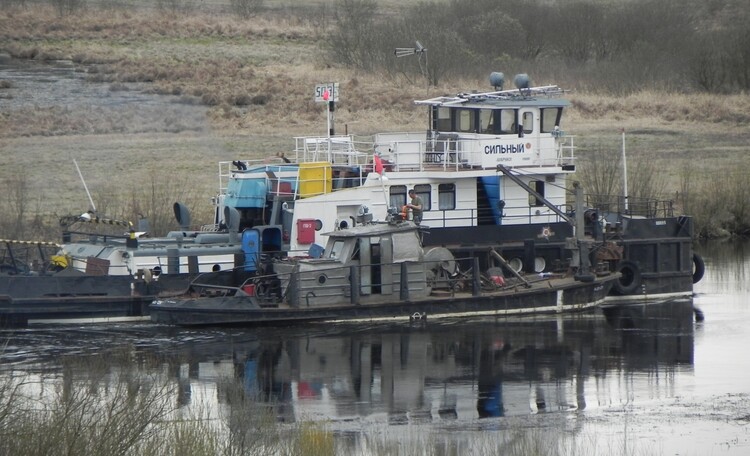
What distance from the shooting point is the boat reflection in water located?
23.6 m

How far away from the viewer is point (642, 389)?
24.8 meters

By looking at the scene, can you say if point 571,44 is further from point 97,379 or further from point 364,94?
point 97,379

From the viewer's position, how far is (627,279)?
3384 centimetres

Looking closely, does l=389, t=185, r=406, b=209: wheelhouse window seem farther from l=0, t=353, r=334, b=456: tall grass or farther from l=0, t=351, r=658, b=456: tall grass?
l=0, t=353, r=334, b=456: tall grass

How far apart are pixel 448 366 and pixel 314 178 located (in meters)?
6.66

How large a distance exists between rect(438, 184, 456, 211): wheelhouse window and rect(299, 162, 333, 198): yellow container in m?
2.63

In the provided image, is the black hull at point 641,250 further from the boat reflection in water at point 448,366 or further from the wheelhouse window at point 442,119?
the wheelhouse window at point 442,119

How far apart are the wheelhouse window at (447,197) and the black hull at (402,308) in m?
2.61

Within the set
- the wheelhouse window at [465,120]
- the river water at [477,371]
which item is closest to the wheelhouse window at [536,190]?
the wheelhouse window at [465,120]

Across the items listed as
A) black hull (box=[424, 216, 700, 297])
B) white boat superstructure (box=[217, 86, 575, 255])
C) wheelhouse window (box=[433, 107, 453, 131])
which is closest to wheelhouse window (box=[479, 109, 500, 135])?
white boat superstructure (box=[217, 86, 575, 255])

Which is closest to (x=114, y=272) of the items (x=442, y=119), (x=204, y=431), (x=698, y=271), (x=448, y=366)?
(x=448, y=366)

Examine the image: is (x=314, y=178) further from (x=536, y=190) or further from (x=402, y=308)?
(x=536, y=190)

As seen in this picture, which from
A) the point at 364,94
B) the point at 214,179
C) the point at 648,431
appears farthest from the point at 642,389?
the point at 364,94

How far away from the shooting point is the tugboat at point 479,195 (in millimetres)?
31500
